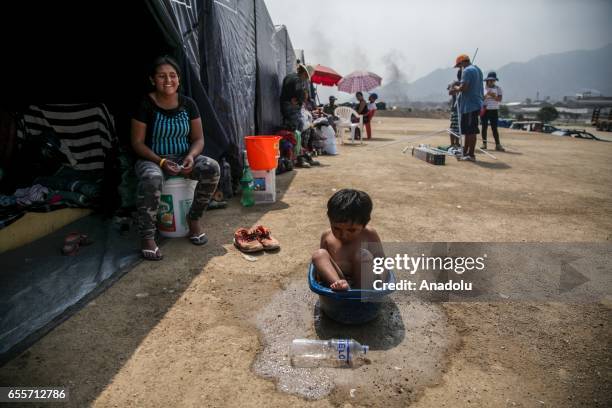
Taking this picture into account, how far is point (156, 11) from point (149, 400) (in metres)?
3.19

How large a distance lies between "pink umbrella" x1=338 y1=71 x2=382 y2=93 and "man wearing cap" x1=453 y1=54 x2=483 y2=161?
285 inches

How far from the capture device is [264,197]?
15.6 ft

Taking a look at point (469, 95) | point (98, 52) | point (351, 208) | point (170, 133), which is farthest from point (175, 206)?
point (469, 95)

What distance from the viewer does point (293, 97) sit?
296 inches

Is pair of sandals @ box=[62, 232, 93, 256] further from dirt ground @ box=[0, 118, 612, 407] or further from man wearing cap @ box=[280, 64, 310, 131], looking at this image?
man wearing cap @ box=[280, 64, 310, 131]

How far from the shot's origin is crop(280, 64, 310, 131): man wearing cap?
24.5 ft

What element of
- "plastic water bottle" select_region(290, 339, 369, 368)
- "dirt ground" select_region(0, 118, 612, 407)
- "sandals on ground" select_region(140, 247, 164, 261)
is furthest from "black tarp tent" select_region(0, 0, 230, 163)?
"plastic water bottle" select_region(290, 339, 369, 368)

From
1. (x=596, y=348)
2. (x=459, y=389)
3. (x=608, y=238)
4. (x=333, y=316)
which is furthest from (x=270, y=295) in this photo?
(x=608, y=238)

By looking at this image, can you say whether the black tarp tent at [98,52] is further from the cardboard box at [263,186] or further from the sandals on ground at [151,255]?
the sandals on ground at [151,255]

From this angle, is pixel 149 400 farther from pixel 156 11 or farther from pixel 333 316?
pixel 156 11

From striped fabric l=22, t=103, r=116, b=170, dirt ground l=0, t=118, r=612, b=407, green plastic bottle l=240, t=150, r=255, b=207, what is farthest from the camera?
green plastic bottle l=240, t=150, r=255, b=207

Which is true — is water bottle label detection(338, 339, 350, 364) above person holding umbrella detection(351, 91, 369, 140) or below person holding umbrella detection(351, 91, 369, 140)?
below

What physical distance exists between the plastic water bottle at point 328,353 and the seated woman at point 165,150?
1675 millimetres

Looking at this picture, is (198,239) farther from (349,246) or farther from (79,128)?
(79,128)
